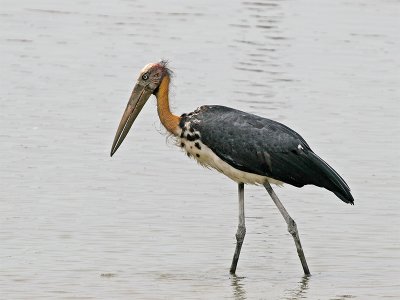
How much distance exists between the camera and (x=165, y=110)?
33.4ft

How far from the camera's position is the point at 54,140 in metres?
14.0

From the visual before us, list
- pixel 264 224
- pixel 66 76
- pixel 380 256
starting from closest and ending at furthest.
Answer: pixel 380 256, pixel 264 224, pixel 66 76

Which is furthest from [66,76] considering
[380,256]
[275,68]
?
[380,256]

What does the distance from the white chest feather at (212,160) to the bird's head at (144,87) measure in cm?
54

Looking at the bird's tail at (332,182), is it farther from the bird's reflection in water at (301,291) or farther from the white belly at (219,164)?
the bird's reflection in water at (301,291)

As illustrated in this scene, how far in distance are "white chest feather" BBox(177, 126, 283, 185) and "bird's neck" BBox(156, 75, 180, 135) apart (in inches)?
6.5

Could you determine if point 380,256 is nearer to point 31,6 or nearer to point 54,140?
point 54,140

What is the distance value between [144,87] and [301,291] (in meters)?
2.01

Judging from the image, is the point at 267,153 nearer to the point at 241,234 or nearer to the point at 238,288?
the point at 241,234

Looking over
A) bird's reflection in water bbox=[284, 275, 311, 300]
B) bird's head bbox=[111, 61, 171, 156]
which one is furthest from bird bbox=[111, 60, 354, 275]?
bird's head bbox=[111, 61, 171, 156]

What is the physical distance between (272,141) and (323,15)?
49.1ft

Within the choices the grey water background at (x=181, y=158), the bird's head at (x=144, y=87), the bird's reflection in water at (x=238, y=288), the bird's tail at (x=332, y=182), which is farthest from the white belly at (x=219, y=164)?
the bird's reflection in water at (x=238, y=288)

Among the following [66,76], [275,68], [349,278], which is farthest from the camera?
[275,68]

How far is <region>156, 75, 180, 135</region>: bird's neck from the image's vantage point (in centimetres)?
1013
